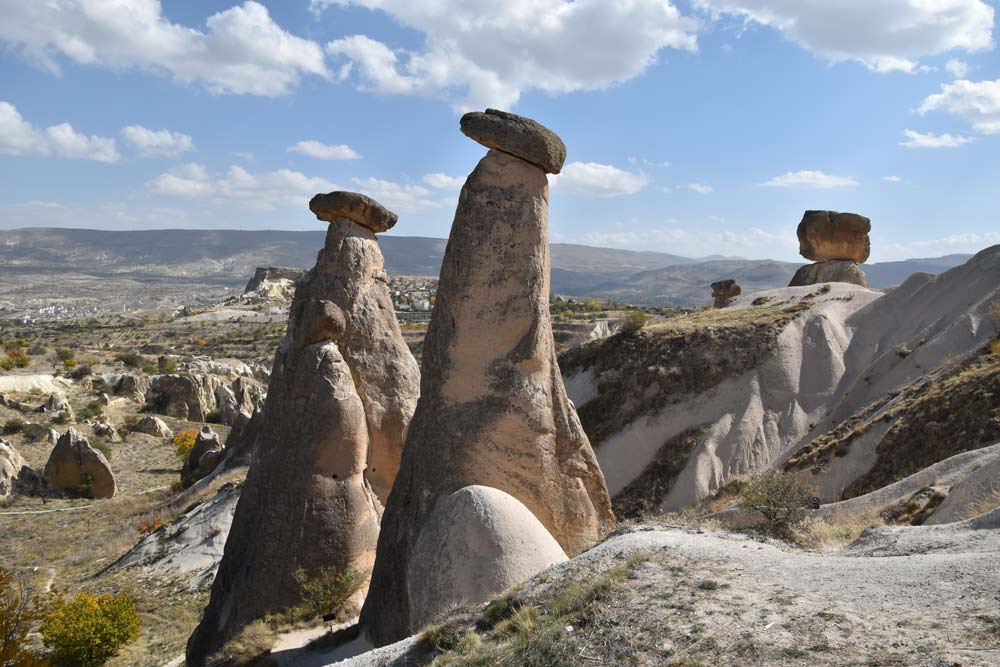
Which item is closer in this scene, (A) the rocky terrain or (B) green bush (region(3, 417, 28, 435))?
(A) the rocky terrain

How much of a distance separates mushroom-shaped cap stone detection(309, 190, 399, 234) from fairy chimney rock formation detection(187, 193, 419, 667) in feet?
0.06

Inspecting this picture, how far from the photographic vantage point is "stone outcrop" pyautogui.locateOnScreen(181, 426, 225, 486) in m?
20.5

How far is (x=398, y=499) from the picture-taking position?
7.86 m

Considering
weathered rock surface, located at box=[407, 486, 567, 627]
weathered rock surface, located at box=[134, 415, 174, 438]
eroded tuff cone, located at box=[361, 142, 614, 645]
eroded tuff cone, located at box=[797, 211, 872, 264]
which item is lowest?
weathered rock surface, located at box=[134, 415, 174, 438]

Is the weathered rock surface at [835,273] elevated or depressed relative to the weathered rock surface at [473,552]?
elevated

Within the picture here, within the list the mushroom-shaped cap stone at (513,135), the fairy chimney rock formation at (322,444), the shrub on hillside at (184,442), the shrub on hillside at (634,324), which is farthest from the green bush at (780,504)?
the shrub on hillside at (184,442)

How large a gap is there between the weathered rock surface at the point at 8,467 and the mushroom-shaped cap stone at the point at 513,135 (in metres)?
18.9

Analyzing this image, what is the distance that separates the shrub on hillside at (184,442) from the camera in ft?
84.6

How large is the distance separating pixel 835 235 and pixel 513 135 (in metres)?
22.1

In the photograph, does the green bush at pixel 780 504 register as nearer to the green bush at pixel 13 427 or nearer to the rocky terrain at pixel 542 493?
the rocky terrain at pixel 542 493

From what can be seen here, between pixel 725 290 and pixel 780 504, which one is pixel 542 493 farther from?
pixel 725 290

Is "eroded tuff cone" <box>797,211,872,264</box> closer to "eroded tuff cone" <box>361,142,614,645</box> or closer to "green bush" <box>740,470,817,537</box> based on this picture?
"green bush" <box>740,470,817,537</box>

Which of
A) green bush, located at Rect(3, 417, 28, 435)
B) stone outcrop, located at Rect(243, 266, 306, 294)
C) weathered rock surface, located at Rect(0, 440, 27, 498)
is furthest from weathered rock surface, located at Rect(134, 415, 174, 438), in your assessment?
stone outcrop, located at Rect(243, 266, 306, 294)

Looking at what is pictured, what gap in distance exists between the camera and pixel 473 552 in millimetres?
6871
